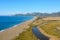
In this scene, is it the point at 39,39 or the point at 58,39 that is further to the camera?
the point at 39,39

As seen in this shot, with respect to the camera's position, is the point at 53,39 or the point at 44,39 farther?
the point at 44,39

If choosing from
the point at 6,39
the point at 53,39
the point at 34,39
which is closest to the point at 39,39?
the point at 34,39

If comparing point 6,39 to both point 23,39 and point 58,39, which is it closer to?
point 23,39

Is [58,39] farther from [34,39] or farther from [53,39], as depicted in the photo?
[34,39]

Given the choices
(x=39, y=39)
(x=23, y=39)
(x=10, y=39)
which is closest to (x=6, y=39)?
(x=10, y=39)

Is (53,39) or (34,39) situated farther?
(34,39)

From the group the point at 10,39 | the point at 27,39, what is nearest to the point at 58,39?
the point at 27,39

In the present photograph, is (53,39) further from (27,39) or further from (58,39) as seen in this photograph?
(27,39)
